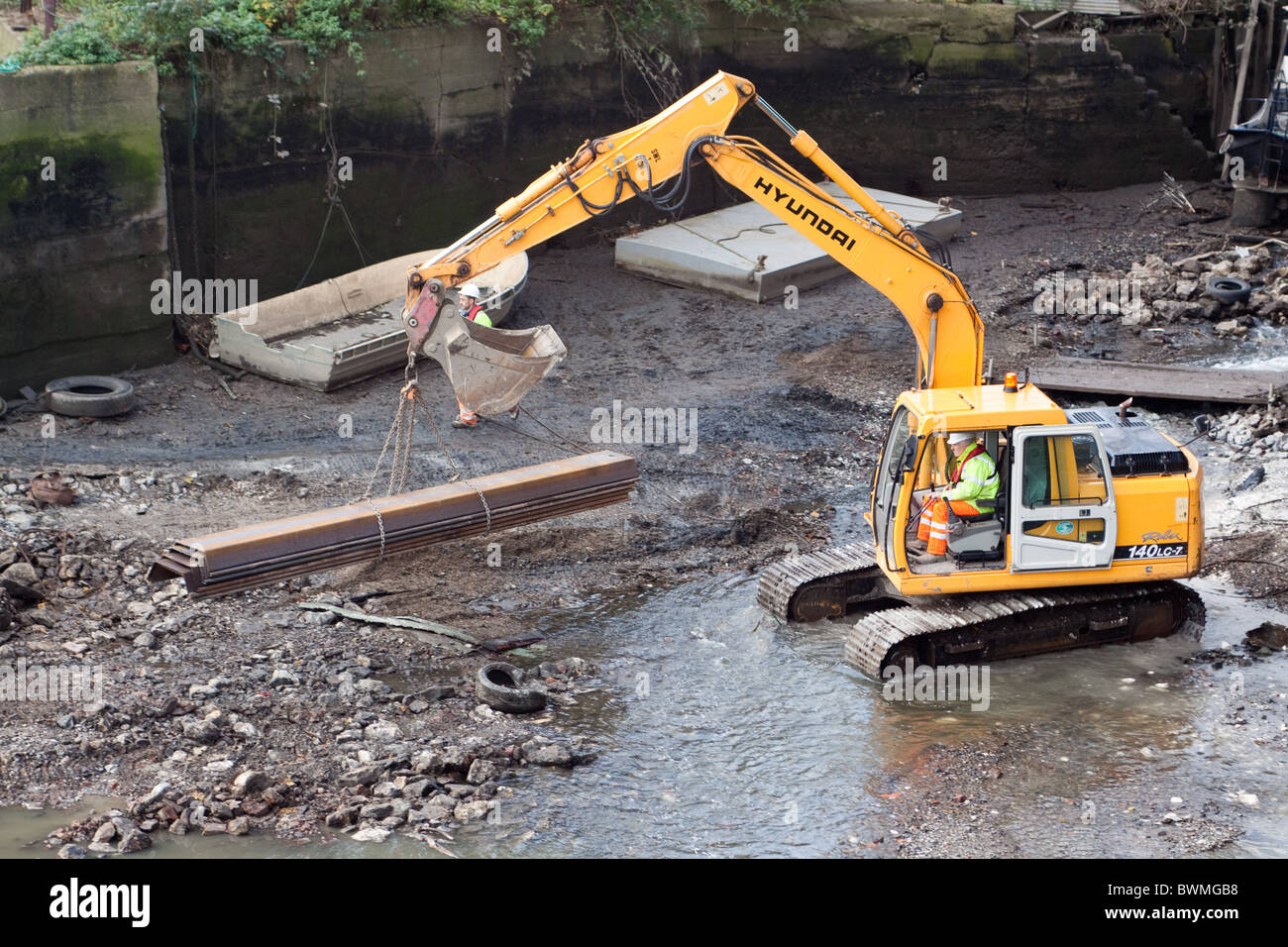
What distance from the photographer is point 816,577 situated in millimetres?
10430

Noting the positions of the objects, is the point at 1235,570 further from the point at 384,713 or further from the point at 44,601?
the point at 44,601

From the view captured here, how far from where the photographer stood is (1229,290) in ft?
57.0

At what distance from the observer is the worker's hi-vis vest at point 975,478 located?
9438 millimetres

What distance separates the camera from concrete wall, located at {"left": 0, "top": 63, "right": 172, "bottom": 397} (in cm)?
1370

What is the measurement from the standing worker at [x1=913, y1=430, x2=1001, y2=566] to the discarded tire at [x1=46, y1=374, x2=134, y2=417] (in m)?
8.03

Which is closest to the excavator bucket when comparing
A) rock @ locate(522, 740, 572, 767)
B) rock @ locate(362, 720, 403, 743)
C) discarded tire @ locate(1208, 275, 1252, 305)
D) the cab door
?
rock @ locate(362, 720, 403, 743)

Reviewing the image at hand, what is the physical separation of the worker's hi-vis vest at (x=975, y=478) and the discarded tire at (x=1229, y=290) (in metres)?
9.33

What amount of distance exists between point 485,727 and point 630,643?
1.69m

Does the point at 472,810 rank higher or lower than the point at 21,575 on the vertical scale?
lower

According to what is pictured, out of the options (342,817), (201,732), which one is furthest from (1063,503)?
(201,732)

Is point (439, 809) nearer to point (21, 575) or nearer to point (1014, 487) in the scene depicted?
point (21, 575)

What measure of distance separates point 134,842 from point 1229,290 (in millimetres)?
14623

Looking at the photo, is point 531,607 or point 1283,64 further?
point 1283,64

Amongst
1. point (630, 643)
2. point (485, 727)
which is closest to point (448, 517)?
point (630, 643)
